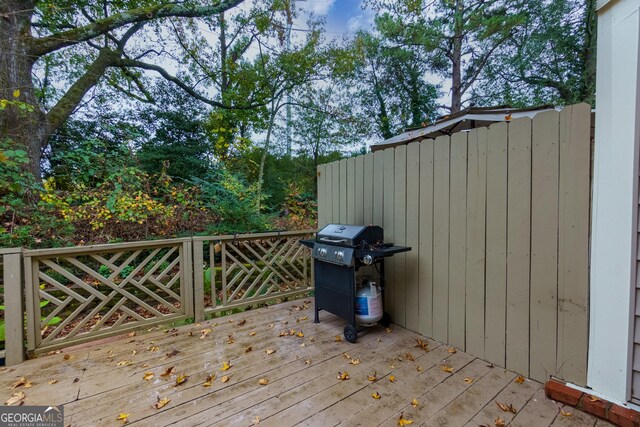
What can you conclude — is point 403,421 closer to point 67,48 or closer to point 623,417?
point 623,417

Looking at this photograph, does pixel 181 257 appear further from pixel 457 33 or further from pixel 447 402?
pixel 457 33

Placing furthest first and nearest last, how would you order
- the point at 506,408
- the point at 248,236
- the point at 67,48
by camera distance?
the point at 67,48 → the point at 248,236 → the point at 506,408

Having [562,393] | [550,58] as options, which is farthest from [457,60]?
[562,393]

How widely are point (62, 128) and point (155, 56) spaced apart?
9.20 ft

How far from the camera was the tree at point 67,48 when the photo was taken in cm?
393

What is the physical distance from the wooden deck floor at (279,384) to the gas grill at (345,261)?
270 millimetres

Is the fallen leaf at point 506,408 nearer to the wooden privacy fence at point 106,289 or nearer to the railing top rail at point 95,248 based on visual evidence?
the wooden privacy fence at point 106,289

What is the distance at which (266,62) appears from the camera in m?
7.06

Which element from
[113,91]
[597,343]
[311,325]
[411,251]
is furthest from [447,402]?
[113,91]

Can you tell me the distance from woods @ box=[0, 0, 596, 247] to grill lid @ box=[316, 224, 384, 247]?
2399 mm

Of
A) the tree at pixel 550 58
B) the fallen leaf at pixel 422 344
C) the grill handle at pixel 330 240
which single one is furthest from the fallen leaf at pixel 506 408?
the tree at pixel 550 58

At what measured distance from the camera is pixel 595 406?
56.2 inches

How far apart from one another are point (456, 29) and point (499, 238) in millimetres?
8577

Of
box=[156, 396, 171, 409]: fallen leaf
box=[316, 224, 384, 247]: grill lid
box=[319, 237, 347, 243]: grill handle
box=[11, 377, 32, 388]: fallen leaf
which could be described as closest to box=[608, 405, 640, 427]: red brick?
box=[316, 224, 384, 247]: grill lid
